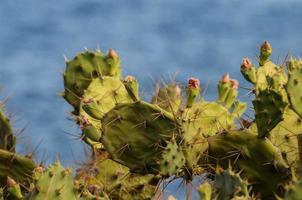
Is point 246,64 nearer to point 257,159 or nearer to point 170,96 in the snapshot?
point 257,159

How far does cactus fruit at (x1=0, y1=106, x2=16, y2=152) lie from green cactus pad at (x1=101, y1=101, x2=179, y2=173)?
0.89 meters

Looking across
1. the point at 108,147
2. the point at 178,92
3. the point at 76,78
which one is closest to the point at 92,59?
the point at 76,78

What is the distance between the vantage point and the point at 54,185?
4.00 metres

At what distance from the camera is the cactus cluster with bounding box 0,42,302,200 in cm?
415

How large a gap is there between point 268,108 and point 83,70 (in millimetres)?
1574

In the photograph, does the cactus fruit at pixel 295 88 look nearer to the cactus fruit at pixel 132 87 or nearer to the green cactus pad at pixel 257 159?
the green cactus pad at pixel 257 159

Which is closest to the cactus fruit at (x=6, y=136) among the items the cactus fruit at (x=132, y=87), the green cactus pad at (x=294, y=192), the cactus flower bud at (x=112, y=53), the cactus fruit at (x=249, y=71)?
the cactus flower bud at (x=112, y=53)

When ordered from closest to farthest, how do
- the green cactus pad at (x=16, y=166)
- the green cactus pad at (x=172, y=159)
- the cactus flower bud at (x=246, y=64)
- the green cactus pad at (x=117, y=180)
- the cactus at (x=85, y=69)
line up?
the green cactus pad at (x=172, y=159) → the cactus flower bud at (x=246, y=64) → the green cactus pad at (x=16, y=166) → the green cactus pad at (x=117, y=180) → the cactus at (x=85, y=69)

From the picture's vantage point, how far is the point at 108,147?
14.9 feet

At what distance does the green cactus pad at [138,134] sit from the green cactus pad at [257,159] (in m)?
0.28

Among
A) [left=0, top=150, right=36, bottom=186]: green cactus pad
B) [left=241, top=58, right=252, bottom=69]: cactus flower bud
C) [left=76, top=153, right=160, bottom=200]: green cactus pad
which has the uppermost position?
[left=241, top=58, right=252, bottom=69]: cactus flower bud

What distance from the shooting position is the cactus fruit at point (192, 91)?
4.58 meters

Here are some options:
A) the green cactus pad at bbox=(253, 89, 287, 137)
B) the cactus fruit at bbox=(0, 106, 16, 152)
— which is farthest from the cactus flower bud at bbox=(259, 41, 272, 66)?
the cactus fruit at bbox=(0, 106, 16, 152)

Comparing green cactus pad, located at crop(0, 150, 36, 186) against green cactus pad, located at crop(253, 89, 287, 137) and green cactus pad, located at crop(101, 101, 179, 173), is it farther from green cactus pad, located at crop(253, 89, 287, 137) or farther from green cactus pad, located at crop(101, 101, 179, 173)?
green cactus pad, located at crop(253, 89, 287, 137)
